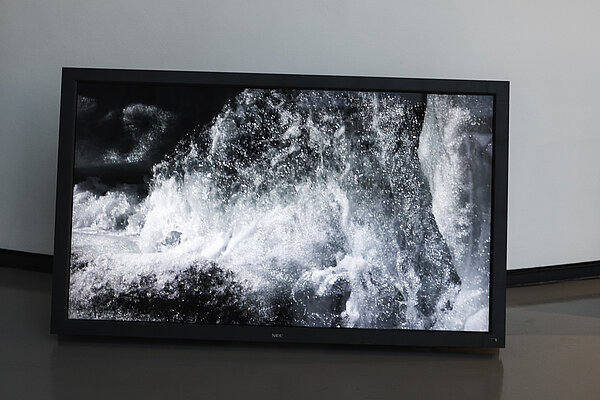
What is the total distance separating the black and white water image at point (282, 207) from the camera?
213 centimetres

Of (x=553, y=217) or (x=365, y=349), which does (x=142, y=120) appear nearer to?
(x=365, y=349)

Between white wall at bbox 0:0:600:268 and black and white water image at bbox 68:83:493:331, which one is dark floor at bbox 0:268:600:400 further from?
white wall at bbox 0:0:600:268

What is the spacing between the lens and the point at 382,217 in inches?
84.5

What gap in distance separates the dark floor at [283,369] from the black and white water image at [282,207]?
95 mm

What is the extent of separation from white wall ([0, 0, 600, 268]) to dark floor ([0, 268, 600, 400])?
811mm

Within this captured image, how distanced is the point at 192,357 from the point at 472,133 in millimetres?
1005

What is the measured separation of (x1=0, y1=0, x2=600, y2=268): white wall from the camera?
116 inches

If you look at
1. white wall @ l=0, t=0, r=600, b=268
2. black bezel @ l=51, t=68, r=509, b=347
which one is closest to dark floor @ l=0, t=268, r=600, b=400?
black bezel @ l=51, t=68, r=509, b=347

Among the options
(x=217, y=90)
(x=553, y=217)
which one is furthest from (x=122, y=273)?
(x=553, y=217)
